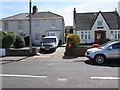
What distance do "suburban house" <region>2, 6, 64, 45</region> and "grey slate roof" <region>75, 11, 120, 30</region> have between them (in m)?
3.83

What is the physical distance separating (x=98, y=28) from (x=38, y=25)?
465 inches

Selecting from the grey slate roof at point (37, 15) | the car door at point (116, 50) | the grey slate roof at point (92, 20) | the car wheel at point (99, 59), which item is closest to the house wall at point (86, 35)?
the grey slate roof at point (92, 20)

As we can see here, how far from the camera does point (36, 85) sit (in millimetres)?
10445

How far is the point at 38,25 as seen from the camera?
49.7 metres

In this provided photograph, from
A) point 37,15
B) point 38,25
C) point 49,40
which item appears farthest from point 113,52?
point 37,15

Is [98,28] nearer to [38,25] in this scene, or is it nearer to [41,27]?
[41,27]

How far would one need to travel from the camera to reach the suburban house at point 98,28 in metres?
45.2

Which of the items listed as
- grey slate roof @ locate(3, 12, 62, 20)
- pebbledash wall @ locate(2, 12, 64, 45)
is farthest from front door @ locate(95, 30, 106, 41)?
grey slate roof @ locate(3, 12, 62, 20)

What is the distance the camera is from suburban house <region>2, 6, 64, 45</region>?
48.4 m

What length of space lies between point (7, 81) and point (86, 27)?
117 ft

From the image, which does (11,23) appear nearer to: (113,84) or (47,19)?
(47,19)

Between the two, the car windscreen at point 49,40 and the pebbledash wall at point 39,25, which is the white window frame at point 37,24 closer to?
the pebbledash wall at point 39,25

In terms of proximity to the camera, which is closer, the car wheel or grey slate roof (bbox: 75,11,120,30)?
the car wheel

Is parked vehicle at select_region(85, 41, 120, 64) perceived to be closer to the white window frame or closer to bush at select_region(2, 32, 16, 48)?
bush at select_region(2, 32, 16, 48)
